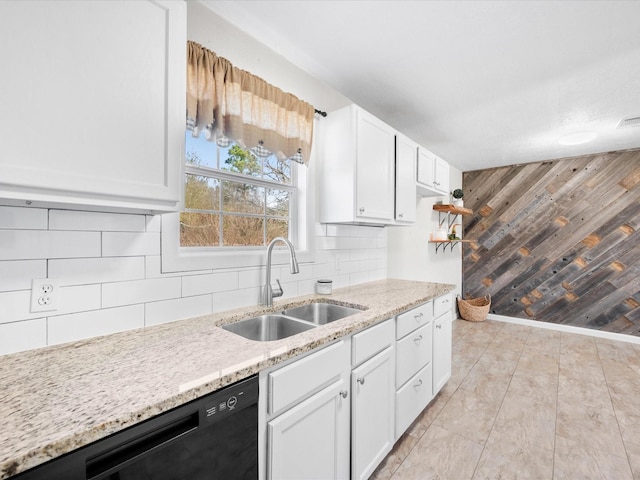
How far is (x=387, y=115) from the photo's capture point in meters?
2.90

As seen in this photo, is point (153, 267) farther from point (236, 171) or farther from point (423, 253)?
point (423, 253)

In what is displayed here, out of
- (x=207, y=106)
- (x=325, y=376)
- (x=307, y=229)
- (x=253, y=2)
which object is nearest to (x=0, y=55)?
(x=207, y=106)

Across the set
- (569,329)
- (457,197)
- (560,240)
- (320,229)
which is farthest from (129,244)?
(569,329)

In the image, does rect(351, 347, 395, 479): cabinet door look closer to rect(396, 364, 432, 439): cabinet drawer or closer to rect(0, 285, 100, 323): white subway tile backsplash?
rect(396, 364, 432, 439): cabinet drawer

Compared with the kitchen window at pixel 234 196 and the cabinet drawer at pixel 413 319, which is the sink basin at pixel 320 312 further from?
the kitchen window at pixel 234 196

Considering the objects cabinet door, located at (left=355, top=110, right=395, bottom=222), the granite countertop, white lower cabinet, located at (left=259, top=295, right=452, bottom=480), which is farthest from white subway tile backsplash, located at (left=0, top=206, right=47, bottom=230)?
cabinet door, located at (left=355, top=110, right=395, bottom=222)

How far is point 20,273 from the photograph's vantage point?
3.46ft

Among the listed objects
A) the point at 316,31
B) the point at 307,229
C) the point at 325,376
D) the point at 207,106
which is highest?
the point at 316,31

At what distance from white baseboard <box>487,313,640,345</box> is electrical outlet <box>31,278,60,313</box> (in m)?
5.16

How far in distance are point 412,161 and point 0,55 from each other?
2.51m

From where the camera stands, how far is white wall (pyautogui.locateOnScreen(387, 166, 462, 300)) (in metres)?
3.34

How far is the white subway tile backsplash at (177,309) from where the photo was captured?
4.47ft

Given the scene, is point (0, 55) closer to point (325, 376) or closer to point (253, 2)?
point (253, 2)

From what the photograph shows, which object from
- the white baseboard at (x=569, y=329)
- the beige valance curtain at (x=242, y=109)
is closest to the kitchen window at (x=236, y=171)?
the beige valance curtain at (x=242, y=109)
